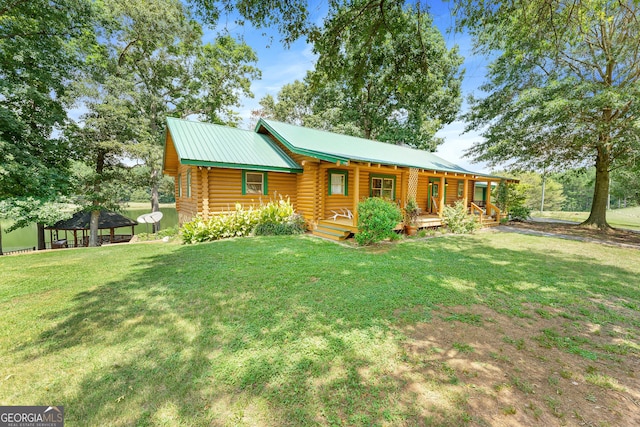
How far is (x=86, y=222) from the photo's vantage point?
17250 millimetres

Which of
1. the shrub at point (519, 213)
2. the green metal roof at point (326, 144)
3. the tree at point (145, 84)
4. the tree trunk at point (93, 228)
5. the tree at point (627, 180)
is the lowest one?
the tree trunk at point (93, 228)

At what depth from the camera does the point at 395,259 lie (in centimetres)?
666

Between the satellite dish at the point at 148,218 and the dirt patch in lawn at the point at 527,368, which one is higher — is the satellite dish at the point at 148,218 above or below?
above

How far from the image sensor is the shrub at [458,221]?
1147 centimetres

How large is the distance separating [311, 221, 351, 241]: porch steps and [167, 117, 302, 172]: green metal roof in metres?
2.95

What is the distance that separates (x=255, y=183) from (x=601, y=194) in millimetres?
18580

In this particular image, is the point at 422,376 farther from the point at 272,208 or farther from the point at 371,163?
the point at 272,208

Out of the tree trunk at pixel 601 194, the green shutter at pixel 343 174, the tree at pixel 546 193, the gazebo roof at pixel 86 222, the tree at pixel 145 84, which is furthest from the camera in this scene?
the tree at pixel 546 193

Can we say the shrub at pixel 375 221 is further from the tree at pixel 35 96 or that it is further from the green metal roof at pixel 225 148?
the tree at pixel 35 96

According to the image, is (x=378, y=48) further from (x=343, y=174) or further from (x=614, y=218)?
(x=614, y=218)

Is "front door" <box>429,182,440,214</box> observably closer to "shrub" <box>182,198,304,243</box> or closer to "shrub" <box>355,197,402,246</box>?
"shrub" <box>355,197,402,246</box>

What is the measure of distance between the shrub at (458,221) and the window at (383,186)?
2818mm

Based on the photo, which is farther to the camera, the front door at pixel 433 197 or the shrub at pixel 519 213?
the shrub at pixel 519 213

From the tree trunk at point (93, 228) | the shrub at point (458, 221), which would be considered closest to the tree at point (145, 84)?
the tree trunk at point (93, 228)
